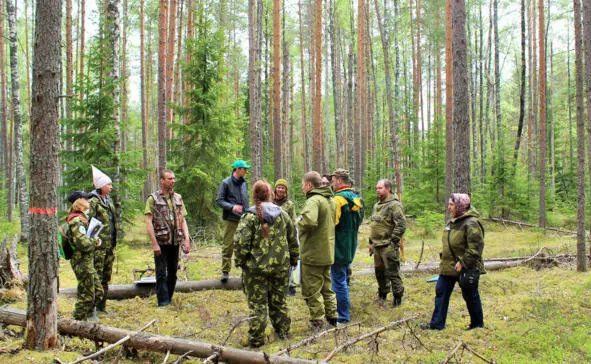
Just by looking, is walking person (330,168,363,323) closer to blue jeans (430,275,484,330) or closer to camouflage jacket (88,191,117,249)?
blue jeans (430,275,484,330)

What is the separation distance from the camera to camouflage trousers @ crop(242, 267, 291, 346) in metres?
4.65

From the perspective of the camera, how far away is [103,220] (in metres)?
5.43

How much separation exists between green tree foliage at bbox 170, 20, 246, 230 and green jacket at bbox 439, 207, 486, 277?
8.79 meters

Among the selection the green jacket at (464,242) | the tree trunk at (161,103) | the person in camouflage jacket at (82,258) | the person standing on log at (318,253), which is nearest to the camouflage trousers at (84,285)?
the person in camouflage jacket at (82,258)

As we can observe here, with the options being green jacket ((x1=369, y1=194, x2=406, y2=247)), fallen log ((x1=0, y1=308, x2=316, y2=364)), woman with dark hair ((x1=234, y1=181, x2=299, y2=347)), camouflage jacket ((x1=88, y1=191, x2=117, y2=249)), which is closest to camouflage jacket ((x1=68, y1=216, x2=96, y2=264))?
camouflage jacket ((x1=88, y1=191, x2=117, y2=249))

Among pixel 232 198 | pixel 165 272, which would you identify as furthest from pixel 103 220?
pixel 232 198

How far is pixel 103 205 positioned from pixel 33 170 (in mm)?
1655

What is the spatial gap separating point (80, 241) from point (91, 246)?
0.14 metres

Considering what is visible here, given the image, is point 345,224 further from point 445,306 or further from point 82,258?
point 82,258

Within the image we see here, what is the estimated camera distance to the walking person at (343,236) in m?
5.72

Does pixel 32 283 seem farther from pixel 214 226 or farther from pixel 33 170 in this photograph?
pixel 214 226

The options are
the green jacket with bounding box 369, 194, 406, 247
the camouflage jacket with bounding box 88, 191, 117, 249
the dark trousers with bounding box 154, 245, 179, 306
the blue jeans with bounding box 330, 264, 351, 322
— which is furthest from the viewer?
the green jacket with bounding box 369, 194, 406, 247

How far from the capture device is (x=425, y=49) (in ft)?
87.6

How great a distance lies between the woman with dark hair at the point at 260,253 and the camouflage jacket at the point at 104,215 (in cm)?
199
